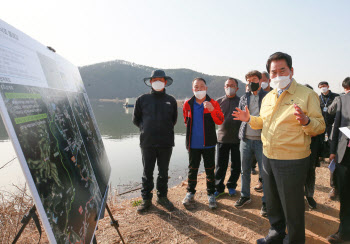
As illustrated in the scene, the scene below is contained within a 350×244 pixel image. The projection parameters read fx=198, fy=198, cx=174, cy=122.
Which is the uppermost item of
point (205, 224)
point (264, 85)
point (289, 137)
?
point (264, 85)

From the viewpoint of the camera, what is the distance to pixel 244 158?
3297mm

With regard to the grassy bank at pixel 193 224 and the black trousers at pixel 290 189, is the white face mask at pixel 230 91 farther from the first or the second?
the grassy bank at pixel 193 224

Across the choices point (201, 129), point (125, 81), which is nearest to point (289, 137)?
point (201, 129)

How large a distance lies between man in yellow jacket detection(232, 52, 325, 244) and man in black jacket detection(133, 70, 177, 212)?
61.2 inches

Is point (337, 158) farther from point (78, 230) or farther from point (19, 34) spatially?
point (19, 34)

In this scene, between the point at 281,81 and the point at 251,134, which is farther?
the point at 251,134

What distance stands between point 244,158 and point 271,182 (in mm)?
1058

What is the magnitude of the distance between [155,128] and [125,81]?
3546 inches

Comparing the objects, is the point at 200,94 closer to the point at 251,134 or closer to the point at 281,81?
the point at 251,134

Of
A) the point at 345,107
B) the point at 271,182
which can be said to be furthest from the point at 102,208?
the point at 345,107

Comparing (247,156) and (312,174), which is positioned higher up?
(247,156)

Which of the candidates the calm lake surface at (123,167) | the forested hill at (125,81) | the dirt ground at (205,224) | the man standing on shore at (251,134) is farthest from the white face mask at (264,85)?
the forested hill at (125,81)

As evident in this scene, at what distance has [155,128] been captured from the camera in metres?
3.21

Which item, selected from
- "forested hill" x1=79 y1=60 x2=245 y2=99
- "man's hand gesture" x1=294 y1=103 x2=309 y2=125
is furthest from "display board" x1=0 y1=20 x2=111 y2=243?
"forested hill" x1=79 y1=60 x2=245 y2=99
